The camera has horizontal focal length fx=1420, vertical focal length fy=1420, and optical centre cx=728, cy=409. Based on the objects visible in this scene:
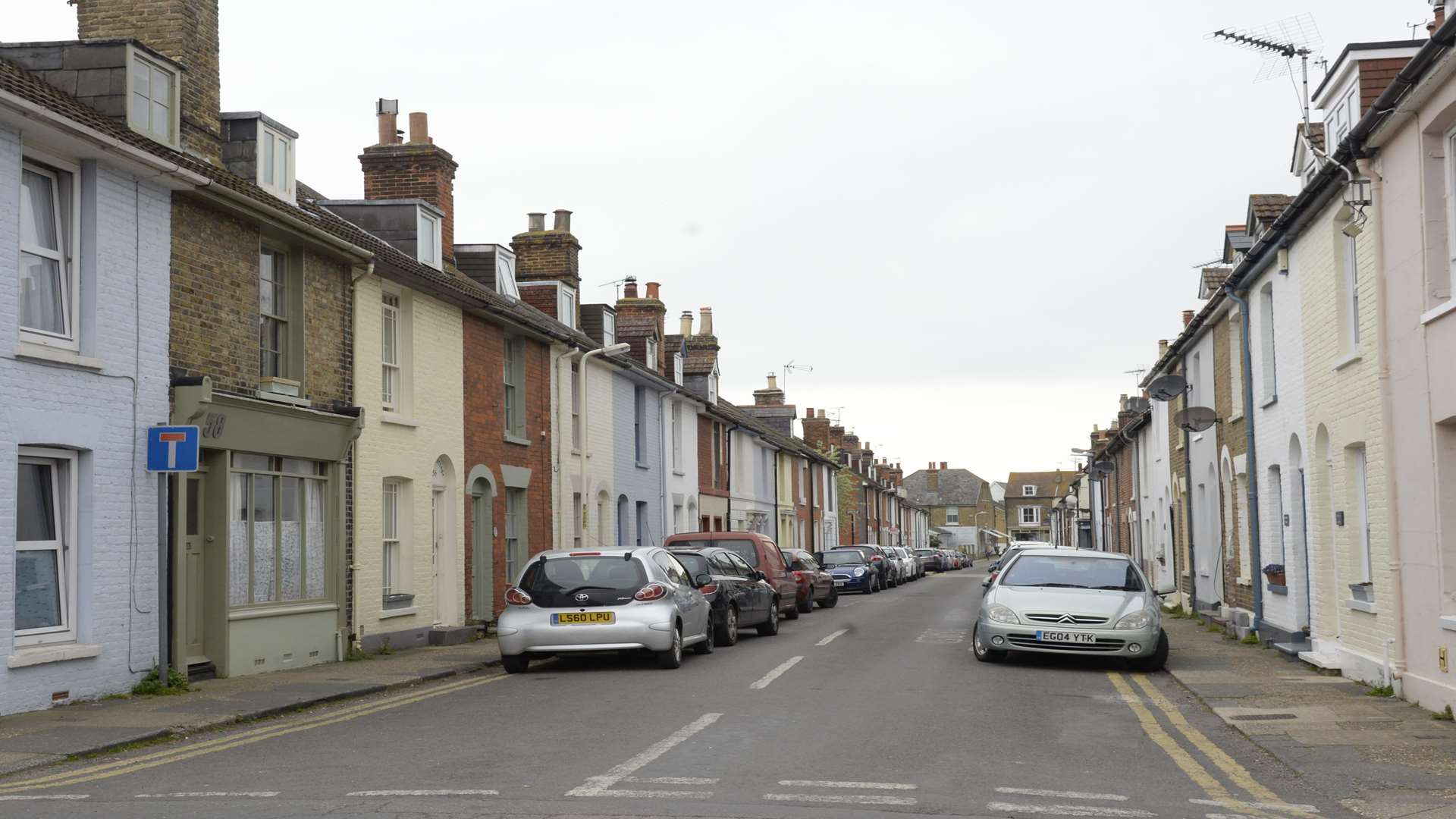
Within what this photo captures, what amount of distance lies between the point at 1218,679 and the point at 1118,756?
19.1ft

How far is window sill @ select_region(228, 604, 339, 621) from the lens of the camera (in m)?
16.2

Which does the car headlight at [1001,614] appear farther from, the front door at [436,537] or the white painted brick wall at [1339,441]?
the front door at [436,537]

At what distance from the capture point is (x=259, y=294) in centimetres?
1712

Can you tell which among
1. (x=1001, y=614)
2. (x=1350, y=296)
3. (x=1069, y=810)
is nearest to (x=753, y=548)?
(x=1001, y=614)

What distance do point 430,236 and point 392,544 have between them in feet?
20.7

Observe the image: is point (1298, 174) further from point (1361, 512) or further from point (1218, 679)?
point (1218, 679)

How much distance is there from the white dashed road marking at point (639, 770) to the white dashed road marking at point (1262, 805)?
9.46 ft

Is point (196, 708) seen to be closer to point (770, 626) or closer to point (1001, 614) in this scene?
point (1001, 614)

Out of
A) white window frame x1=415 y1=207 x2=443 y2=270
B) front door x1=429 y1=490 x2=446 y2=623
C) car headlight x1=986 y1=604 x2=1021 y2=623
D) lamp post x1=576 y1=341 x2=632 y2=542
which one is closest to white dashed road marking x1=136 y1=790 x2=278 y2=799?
car headlight x1=986 y1=604 x2=1021 y2=623

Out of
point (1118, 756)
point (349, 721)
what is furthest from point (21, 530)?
point (1118, 756)

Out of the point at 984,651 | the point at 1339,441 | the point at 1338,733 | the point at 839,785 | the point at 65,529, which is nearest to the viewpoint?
the point at 839,785

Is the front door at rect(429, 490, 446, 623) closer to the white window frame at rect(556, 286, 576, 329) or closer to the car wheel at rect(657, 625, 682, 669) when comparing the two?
the car wheel at rect(657, 625, 682, 669)

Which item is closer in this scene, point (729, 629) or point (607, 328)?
point (729, 629)

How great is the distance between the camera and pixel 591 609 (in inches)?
640
